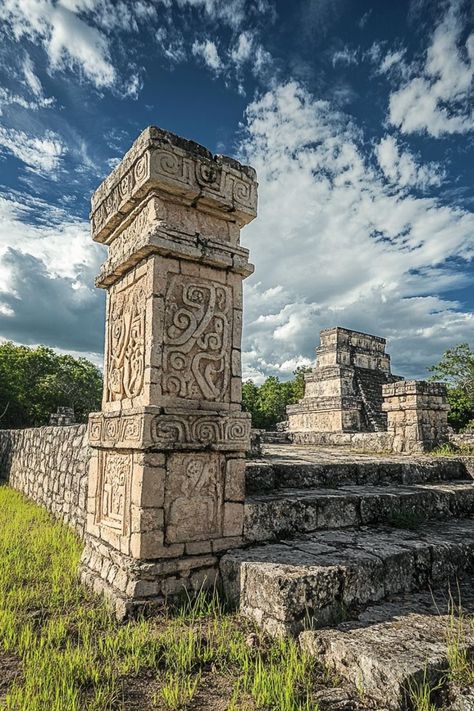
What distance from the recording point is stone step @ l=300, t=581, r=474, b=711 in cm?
184

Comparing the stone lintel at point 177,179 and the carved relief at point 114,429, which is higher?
the stone lintel at point 177,179

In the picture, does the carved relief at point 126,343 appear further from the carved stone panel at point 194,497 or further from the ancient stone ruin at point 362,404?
the ancient stone ruin at point 362,404

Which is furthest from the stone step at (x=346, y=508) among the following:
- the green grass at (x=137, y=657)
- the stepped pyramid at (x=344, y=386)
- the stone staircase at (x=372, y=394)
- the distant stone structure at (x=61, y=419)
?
the stone staircase at (x=372, y=394)

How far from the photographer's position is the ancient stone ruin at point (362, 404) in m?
8.16

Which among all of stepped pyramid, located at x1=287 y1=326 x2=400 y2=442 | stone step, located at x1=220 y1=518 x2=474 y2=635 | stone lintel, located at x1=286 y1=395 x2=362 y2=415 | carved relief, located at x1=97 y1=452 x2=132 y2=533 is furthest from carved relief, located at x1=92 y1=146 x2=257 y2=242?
stone lintel, located at x1=286 y1=395 x2=362 y2=415

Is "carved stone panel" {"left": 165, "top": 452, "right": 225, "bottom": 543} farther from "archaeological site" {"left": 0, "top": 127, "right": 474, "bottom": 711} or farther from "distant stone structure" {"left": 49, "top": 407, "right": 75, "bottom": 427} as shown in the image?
"distant stone structure" {"left": 49, "top": 407, "right": 75, "bottom": 427}

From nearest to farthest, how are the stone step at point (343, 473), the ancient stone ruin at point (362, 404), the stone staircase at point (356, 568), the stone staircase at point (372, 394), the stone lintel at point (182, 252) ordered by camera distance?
1. the stone staircase at point (356, 568)
2. the stone lintel at point (182, 252)
3. the stone step at point (343, 473)
4. the ancient stone ruin at point (362, 404)
5. the stone staircase at point (372, 394)

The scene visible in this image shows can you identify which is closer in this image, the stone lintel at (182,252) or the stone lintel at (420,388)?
the stone lintel at (182,252)

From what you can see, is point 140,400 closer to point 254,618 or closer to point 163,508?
point 163,508

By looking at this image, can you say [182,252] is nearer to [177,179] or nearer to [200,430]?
[177,179]

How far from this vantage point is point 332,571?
2.56 metres

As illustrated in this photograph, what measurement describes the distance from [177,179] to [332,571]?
2665 millimetres

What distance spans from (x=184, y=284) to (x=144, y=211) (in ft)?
2.09

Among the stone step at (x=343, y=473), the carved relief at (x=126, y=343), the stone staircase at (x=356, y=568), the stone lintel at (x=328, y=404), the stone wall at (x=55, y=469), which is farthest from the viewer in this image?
the stone lintel at (x=328, y=404)
